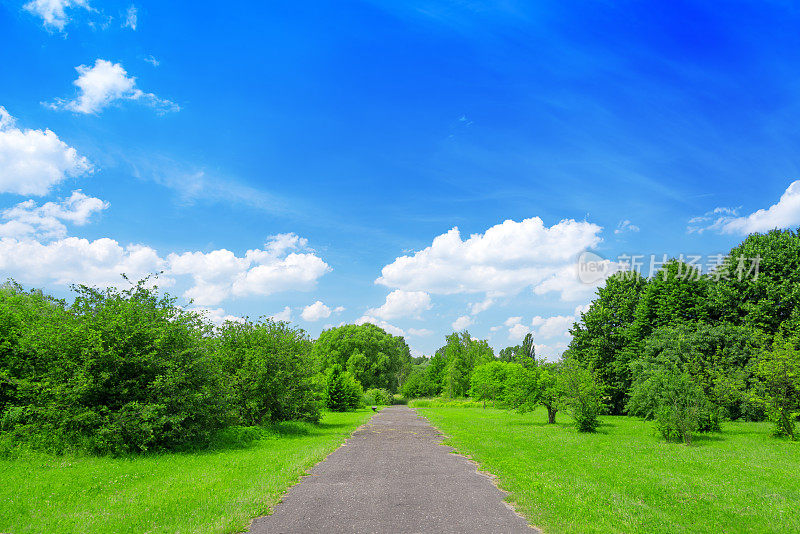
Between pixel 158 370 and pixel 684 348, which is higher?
pixel 684 348

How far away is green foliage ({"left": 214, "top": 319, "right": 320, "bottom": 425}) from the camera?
82.0ft

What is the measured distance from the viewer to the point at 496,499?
32.5ft

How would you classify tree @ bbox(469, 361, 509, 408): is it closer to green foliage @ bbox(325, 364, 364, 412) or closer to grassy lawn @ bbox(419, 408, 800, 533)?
green foliage @ bbox(325, 364, 364, 412)

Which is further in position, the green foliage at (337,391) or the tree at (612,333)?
the green foliage at (337,391)

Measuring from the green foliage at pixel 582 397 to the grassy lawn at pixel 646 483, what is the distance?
16.4 ft

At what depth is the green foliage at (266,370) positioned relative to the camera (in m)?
25.0

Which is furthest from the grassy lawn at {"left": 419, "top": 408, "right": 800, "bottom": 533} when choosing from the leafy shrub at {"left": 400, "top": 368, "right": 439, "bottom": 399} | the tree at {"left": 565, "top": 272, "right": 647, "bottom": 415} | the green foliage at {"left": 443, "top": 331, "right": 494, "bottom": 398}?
the leafy shrub at {"left": 400, "top": 368, "right": 439, "bottom": 399}

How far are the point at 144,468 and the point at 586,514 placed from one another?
12330 mm

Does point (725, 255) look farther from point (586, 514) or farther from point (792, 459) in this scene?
point (586, 514)

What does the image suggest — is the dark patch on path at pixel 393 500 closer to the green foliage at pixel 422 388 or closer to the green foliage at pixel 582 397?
the green foliage at pixel 582 397

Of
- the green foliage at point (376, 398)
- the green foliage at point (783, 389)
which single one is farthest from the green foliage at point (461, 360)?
the green foliage at point (783, 389)

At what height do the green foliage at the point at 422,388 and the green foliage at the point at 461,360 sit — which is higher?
the green foliage at the point at 461,360

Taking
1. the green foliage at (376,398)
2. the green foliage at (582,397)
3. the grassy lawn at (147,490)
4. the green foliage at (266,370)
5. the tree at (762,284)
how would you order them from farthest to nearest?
the green foliage at (376,398)
the tree at (762,284)
the green foliage at (582,397)
the green foliage at (266,370)
the grassy lawn at (147,490)

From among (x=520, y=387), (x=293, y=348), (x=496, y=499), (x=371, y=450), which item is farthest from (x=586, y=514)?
(x=520, y=387)
